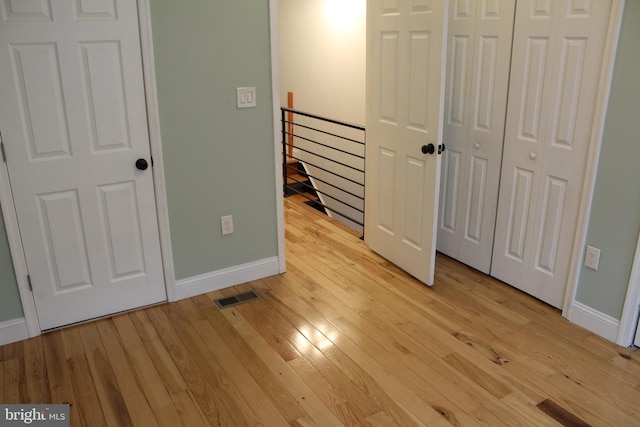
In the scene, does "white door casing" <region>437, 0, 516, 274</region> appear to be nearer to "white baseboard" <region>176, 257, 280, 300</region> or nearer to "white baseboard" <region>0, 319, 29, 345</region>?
"white baseboard" <region>176, 257, 280, 300</region>

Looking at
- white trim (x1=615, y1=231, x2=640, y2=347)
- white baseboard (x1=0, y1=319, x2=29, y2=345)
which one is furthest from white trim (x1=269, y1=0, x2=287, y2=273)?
white trim (x1=615, y1=231, x2=640, y2=347)

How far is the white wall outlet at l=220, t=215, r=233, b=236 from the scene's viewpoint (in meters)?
3.47

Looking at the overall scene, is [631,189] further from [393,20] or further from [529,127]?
[393,20]

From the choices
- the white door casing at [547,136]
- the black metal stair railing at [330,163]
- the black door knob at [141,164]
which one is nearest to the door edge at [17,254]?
the black door knob at [141,164]

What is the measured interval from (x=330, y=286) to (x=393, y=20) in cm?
175

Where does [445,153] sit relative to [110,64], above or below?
Answer: below

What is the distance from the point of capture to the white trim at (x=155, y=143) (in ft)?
9.53

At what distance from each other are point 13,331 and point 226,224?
131 centimetres

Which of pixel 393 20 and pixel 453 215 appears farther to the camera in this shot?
pixel 453 215

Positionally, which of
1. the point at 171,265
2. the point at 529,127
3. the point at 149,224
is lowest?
the point at 171,265

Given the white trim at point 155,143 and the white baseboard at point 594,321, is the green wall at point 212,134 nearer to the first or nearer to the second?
the white trim at point 155,143

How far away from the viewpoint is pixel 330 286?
3604 millimetres

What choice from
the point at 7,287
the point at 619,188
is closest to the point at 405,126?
the point at 619,188

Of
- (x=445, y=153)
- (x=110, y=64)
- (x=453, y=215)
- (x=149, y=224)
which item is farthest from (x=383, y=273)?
(x=110, y=64)
